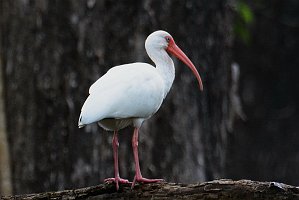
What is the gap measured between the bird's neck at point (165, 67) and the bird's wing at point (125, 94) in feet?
0.64

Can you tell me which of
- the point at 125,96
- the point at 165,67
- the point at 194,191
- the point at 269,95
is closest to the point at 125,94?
the point at 125,96

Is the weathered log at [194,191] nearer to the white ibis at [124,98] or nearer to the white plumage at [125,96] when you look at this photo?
the white ibis at [124,98]

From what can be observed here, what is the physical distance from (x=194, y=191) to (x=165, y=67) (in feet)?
4.34

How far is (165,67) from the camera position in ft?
25.4

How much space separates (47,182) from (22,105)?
77 cm

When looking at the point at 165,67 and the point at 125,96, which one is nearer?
the point at 125,96

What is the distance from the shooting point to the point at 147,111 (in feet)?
24.1

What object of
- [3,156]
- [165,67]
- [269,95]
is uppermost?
[269,95]

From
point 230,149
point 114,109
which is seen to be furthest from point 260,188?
point 230,149

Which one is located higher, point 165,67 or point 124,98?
point 165,67

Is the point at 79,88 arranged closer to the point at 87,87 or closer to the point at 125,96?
the point at 87,87

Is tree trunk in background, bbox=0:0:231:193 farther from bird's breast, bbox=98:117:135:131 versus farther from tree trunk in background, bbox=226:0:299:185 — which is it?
tree trunk in background, bbox=226:0:299:185

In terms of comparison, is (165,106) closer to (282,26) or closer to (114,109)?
(114,109)

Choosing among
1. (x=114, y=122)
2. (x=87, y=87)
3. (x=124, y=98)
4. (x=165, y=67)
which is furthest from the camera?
(x=87, y=87)
